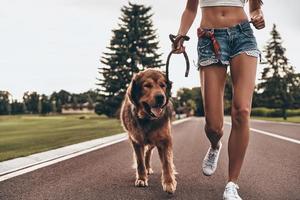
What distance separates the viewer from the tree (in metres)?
66.1

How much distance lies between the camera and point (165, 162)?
5211 mm

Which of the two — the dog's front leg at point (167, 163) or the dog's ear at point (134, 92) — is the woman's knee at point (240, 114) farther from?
the dog's ear at point (134, 92)

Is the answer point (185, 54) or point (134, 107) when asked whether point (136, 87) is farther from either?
point (185, 54)

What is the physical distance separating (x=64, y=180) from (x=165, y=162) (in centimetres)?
144

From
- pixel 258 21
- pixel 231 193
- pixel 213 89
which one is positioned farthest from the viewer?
pixel 213 89

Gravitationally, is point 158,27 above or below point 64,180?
above

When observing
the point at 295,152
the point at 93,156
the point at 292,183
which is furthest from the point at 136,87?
the point at 295,152

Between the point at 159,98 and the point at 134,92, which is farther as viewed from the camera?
the point at 134,92

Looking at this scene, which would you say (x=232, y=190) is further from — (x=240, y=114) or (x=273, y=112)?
(x=273, y=112)

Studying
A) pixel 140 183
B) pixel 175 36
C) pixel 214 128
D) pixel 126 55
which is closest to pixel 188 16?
pixel 175 36

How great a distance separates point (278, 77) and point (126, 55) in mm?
26018

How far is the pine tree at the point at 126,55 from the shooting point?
5278 centimetres

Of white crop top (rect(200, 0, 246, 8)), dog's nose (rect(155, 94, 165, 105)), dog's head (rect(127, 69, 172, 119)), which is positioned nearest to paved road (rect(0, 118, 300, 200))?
dog's head (rect(127, 69, 172, 119))

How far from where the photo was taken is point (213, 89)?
15.4ft
